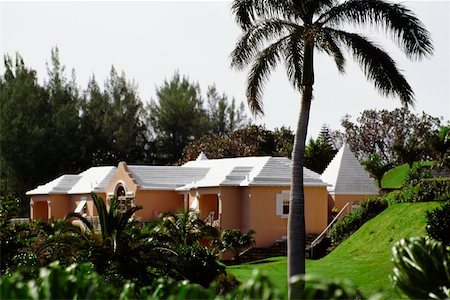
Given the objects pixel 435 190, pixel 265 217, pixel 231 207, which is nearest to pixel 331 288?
pixel 435 190

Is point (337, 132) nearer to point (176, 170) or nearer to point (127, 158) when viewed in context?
point (127, 158)

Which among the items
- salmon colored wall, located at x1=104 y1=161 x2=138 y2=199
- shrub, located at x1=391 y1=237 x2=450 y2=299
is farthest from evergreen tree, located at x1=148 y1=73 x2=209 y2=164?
shrub, located at x1=391 y1=237 x2=450 y2=299

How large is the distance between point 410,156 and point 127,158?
24293 mm

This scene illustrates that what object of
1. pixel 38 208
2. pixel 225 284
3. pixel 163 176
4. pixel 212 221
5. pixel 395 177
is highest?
pixel 163 176

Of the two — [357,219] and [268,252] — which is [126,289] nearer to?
[357,219]

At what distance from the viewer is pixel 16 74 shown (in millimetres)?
65875

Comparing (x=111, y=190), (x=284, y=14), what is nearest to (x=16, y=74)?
(x=111, y=190)

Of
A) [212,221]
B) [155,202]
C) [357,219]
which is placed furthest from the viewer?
[155,202]

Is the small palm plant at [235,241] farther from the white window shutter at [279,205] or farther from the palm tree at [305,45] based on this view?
the palm tree at [305,45]

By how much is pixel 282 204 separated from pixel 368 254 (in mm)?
10203

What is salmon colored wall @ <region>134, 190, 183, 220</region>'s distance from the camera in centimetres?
4453

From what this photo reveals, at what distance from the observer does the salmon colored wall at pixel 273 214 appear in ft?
134

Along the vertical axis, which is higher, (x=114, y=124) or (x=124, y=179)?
(x=114, y=124)

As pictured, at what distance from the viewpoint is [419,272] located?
9.03m
